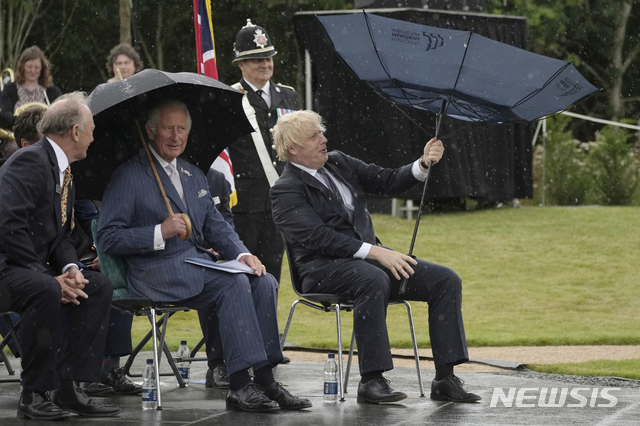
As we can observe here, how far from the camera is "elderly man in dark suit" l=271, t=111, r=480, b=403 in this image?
528cm

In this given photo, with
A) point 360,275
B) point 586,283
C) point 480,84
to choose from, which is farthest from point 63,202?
point 586,283

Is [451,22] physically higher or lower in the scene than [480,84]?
higher

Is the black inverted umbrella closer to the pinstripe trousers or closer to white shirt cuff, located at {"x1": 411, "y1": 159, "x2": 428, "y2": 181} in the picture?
white shirt cuff, located at {"x1": 411, "y1": 159, "x2": 428, "y2": 181}

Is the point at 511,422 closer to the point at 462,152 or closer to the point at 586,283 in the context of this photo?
the point at 586,283

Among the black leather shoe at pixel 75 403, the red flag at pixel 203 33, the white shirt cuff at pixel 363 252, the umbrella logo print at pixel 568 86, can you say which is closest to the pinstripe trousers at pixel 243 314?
the white shirt cuff at pixel 363 252

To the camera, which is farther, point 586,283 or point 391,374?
point 586,283

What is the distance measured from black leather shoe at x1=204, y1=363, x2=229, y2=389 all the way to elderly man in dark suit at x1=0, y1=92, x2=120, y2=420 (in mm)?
981

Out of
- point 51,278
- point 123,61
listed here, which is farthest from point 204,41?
point 51,278

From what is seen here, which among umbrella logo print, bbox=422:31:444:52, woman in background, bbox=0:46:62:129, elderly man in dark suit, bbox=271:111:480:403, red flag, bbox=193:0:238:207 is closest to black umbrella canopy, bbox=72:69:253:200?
elderly man in dark suit, bbox=271:111:480:403

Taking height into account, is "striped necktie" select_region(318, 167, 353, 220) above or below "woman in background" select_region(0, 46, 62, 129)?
below

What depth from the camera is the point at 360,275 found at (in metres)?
5.34

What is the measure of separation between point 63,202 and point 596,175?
1576 cm

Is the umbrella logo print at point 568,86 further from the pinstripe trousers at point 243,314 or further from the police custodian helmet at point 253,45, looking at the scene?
the police custodian helmet at point 253,45

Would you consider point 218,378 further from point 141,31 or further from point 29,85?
point 141,31
